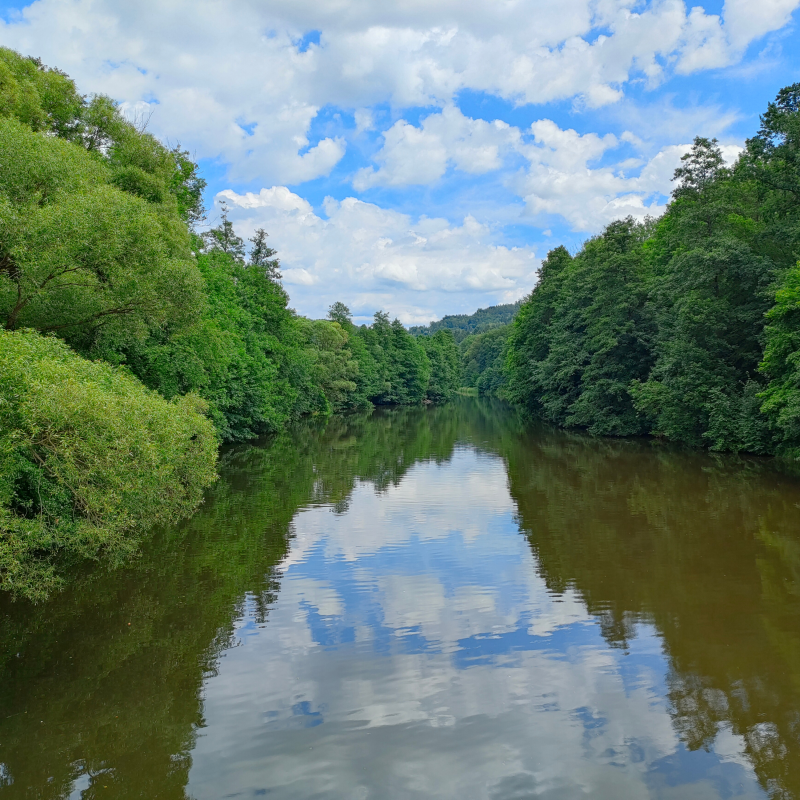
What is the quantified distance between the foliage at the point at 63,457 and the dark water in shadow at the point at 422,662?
1501mm

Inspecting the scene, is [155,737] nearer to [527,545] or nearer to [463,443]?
[527,545]

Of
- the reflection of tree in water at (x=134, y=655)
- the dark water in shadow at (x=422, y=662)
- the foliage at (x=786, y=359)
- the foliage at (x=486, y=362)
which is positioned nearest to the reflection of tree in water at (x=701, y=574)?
the dark water in shadow at (x=422, y=662)

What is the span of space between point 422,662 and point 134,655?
409 cm

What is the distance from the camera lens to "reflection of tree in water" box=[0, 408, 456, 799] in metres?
6.59

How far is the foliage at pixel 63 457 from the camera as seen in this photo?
875cm

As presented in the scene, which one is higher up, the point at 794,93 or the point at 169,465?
the point at 794,93

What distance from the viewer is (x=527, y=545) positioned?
14.6 meters

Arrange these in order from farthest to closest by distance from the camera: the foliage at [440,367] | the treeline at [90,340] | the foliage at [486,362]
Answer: the foliage at [486,362] < the foliage at [440,367] < the treeline at [90,340]

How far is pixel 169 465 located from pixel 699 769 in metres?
9.37

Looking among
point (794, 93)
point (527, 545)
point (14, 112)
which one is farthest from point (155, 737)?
point (794, 93)

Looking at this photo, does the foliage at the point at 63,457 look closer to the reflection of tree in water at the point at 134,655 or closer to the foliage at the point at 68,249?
the reflection of tree in water at the point at 134,655

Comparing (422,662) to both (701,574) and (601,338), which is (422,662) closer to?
(701,574)

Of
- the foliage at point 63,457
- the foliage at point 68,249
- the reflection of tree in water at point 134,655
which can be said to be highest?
the foliage at point 68,249

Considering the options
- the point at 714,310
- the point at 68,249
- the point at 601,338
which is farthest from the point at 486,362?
the point at 68,249
